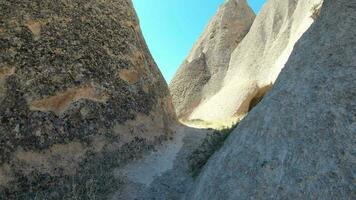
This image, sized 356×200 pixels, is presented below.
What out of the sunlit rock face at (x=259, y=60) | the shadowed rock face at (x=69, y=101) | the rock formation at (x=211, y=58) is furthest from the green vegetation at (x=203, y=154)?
the rock formation at (x=211, y=58)

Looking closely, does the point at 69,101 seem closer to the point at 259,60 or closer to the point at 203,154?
the point at 203,154

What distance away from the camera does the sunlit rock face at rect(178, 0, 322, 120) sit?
20062 mm

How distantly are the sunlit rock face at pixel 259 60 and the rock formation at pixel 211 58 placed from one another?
454 millimetres

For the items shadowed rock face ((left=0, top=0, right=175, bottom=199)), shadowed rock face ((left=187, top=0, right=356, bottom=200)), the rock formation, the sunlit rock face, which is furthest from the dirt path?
the rock formation

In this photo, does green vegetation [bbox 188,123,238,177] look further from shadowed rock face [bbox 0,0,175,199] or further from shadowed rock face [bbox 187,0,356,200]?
shadowed rock face [bbox 0,0,175,199]

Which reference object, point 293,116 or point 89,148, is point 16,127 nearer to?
point 89,148

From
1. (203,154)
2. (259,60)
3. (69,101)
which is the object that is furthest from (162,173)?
(259,60)

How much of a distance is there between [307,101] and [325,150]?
1.22 metres

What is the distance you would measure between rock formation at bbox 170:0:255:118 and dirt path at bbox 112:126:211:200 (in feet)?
41.5

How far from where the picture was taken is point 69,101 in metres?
11.4

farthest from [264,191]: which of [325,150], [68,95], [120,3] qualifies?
[120,3]

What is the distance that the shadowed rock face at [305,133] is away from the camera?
21.6 ft

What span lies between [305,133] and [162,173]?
191 inches

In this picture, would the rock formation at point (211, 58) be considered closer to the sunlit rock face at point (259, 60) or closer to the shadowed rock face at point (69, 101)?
the sunlit rock face at point (259, 60)
